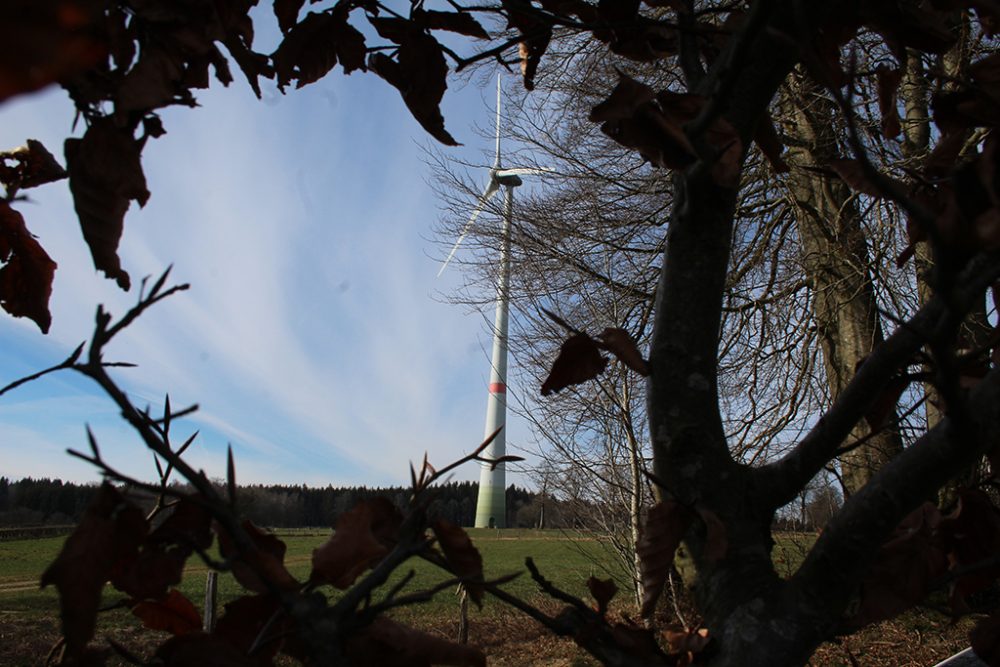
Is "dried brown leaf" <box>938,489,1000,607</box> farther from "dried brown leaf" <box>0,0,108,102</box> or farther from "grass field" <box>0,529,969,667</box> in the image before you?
"dried brown leaf" <box>0,0,108,102</box>

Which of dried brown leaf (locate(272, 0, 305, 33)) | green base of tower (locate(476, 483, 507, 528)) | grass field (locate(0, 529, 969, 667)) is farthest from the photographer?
green base of tower (locate(476, 483, 507, 528))

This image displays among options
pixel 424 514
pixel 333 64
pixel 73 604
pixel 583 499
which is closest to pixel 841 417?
pixel 424 514

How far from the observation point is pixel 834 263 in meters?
7.36

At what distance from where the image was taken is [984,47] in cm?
591

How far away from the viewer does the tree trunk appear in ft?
22.6

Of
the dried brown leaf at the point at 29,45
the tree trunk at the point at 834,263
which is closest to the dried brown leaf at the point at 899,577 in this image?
the dried brown leaf at the point at 29,45

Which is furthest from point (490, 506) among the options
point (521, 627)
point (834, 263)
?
point (834, 263)

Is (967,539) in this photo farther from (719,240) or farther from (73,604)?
(73,604)

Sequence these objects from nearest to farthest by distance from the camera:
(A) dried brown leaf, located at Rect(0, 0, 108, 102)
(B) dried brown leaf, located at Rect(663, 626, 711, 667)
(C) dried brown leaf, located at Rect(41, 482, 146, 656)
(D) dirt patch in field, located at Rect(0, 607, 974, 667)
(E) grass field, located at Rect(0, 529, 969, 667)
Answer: (A) dried brown leaf, located at Rect(0, 0, 108, 102)
(C) dried brown leaf, located at Rect(41, 482, 146, 656)
(B) dried brown leaf, located at Rect(663, 626, 711, 667)
(D) dirt patch in field, located at Rect(0, 607, 974, 667)
(E) grass field, located at Rect(0, 529, 969, 667)

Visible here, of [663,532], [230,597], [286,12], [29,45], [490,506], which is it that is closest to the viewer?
[29,45]

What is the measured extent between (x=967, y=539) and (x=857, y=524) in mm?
340

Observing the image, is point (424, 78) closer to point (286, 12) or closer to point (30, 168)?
point (286, 12)

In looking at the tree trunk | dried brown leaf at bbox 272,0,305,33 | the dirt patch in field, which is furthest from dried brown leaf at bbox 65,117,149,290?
the tree trunk

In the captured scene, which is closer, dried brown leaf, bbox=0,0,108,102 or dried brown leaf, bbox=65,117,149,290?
dried brown leaf, bbox=0,0,108,102
